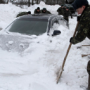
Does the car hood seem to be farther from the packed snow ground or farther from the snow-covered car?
the packed snow ground

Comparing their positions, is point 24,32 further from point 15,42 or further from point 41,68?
point 41,68

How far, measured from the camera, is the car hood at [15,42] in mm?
4473

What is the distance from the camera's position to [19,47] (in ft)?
14.6

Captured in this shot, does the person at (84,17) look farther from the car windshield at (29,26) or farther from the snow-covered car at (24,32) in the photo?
the car windshield at (29,26)

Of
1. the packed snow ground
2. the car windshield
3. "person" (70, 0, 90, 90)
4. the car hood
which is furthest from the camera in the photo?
the car windshield

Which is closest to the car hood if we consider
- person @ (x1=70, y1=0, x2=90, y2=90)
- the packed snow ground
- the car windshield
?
the packed snow ground

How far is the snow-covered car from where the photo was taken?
179 inches

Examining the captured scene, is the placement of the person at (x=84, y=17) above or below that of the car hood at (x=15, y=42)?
above

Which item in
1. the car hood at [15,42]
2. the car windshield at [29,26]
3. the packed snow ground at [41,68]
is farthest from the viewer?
the car windshield at [29,26]

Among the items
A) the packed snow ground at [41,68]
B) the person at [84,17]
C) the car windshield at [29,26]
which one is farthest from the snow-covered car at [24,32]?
the person at [84,17]

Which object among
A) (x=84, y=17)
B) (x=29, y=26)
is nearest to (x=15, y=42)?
(x=29, y=26)

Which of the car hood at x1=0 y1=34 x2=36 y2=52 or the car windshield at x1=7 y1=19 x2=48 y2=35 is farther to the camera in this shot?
the car windshield at x1=7 y1=19 x2=48 y2=35

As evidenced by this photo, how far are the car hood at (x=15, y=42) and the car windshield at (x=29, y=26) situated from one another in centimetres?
46

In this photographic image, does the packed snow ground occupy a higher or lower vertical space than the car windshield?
lower
